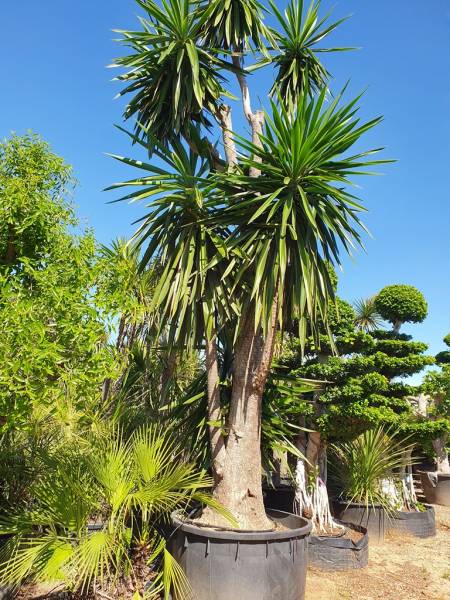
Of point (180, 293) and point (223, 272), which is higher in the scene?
point (223, 272)

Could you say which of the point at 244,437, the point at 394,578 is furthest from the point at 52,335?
the point at 394,578

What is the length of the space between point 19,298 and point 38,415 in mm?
2171

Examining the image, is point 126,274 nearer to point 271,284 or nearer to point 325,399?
point 271,284

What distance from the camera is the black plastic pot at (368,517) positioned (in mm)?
7895

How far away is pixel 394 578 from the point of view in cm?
608

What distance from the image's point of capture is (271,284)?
485 cm

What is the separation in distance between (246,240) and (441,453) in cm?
1118

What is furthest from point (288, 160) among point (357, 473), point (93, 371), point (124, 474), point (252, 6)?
point (357, 473)

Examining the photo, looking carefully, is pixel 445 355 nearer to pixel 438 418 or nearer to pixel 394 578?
pixel 438 418

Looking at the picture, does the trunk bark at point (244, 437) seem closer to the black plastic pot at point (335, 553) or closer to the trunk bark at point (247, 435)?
the trunk bark at point (247, 435)

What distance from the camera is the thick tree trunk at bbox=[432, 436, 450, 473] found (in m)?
13.4

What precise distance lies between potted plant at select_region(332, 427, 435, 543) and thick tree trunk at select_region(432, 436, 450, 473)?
4993 mm

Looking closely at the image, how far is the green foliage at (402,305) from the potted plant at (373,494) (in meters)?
2.25

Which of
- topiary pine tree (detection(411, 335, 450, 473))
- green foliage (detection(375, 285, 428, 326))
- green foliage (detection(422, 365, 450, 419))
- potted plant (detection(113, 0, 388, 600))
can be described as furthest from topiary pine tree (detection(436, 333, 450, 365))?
potted plant (detection(113, 0, 388, 600))
